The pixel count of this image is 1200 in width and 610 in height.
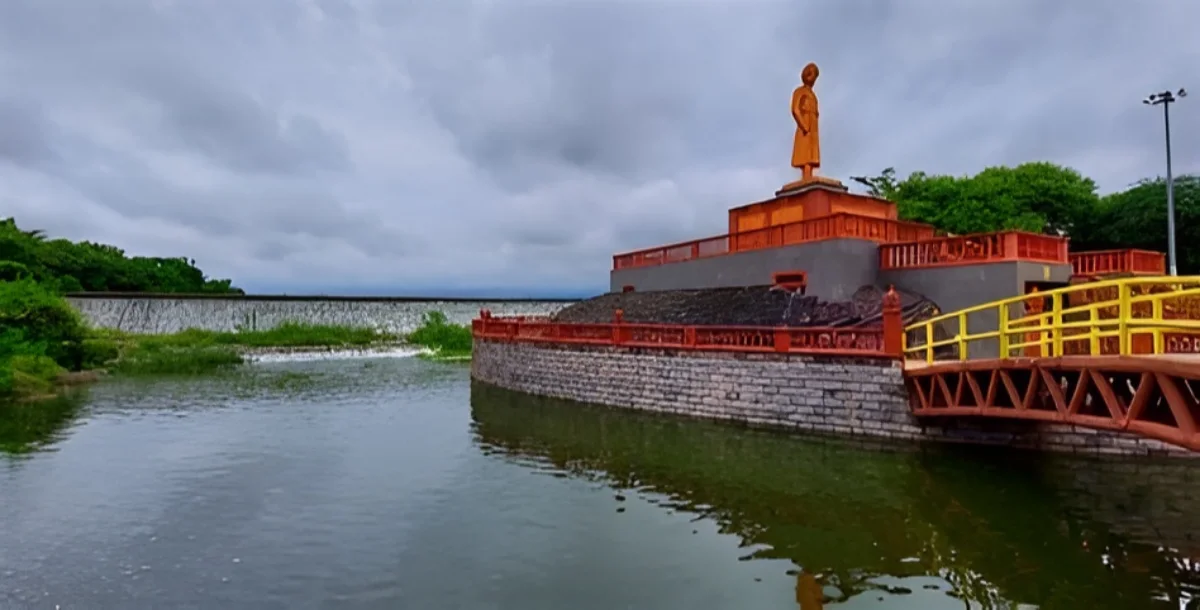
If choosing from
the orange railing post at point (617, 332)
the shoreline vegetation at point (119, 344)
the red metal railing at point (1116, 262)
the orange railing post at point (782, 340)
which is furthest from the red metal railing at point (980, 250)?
the shoreline vegetation at point (119, 344)

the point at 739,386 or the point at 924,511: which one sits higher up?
the point at 739,386

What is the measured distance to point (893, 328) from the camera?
1260 centimetres

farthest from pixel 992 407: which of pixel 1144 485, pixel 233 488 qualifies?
pixel 233 488

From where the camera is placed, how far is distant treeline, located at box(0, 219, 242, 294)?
39656 millimetres

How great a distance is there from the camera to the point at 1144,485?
32.5 feet

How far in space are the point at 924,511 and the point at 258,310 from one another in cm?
3661

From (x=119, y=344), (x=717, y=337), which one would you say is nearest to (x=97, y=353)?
(x=119, y=344)

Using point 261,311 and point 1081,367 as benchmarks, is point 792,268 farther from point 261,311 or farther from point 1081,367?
point 261,311

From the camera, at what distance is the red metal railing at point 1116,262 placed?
1661 cm

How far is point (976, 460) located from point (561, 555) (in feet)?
25.9

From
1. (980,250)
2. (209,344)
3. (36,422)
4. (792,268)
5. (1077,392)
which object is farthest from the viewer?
(209,344)

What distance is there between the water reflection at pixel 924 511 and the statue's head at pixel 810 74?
11.8m

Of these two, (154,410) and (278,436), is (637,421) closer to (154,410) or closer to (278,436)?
(278,436)

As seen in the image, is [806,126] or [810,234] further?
[806,126]
